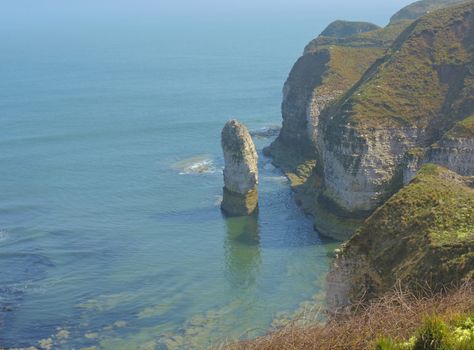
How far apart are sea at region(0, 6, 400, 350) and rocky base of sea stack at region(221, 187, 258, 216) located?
2.50ft

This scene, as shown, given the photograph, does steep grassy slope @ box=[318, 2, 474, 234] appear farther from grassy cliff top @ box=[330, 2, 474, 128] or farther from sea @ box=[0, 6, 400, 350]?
sea @ box=[0, 6, 400, 350]

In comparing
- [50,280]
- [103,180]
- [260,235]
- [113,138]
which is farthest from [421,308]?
[113,138]

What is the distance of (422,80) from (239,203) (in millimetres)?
18531

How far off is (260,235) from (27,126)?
5037 centimetres

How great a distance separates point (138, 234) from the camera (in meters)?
52.7

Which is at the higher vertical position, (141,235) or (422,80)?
(422,80)

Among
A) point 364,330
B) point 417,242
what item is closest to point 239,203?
point 417,242

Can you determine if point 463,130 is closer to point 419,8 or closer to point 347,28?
point 347,28

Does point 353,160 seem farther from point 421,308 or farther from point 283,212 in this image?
point 421,308

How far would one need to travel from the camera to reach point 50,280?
146 feet

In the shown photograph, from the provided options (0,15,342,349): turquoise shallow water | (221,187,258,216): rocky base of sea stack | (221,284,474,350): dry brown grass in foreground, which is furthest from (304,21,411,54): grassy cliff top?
(221,284,474,350): dry brown grass in foreground

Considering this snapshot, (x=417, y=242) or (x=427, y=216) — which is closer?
(x=417, y=242)

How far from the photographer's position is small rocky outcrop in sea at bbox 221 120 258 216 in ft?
186

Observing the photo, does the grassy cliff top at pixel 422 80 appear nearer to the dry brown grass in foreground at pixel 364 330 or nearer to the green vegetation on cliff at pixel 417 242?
the green vegetation on cliff at pixel 417 242
